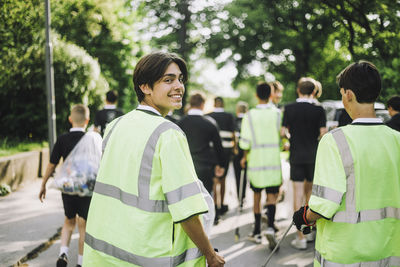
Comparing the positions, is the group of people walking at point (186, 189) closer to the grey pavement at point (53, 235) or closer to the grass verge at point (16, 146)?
the grey pavement at point (53, 235)

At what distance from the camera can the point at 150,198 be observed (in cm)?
188

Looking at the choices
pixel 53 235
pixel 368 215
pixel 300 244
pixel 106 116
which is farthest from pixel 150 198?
pixel 106 116

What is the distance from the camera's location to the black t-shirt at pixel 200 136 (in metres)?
5.76

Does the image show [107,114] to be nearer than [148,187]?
No

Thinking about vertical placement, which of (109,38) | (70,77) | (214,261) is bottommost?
(214,261)

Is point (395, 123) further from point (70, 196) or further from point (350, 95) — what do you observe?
point (70, 196)

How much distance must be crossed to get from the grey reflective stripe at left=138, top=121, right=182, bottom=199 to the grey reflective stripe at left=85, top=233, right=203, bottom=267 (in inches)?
11.5

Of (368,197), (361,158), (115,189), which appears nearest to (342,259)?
(368,197)

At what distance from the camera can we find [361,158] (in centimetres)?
229

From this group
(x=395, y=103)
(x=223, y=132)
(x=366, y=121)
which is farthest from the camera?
(x=223, y=132)

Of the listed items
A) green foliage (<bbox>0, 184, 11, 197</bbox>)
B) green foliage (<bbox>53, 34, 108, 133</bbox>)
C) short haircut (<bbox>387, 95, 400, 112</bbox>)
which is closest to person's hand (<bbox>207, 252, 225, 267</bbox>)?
short haircut (<bbox>387, 95, 400, 112</bbox>)

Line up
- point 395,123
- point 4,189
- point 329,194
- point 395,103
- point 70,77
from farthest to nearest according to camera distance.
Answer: point 70,77, point 4,189, point 395,103, point 395,123, point 329,194

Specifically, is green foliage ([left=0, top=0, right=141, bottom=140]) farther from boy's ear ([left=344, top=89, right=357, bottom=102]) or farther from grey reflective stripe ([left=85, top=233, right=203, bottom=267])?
boy's ear ([left=344, top=89, right=357, bottom=102])

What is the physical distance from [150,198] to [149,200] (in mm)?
10
